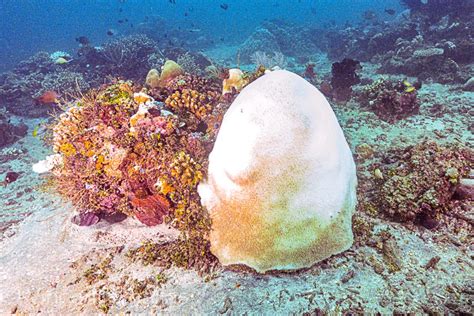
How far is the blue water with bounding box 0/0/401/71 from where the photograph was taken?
36875 mm

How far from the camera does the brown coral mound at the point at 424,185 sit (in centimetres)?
370

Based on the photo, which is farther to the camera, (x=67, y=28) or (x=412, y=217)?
(x=67, y=28)

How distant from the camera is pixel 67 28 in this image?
5481 cm

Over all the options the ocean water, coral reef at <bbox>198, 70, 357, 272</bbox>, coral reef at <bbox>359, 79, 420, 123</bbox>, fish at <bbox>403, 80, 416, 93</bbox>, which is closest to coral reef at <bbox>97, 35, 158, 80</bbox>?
the ocean water

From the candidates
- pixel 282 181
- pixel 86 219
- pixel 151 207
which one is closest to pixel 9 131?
pixel 86 219

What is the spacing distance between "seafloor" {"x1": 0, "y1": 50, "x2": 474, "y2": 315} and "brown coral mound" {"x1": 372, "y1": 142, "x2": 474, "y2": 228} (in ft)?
0.70

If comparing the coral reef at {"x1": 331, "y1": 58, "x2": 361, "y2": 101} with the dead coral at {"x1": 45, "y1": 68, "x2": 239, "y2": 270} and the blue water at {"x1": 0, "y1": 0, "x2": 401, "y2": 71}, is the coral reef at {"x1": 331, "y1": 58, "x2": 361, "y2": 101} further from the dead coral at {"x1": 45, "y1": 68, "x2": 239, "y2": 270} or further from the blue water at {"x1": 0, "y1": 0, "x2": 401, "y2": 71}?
the blue water at {"x1": 0, "y1": 0, "x2": 401, "y2": 71}

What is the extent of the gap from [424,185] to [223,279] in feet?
10.3

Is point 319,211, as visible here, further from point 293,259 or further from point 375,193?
point 375,193

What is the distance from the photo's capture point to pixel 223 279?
3207 millimetres

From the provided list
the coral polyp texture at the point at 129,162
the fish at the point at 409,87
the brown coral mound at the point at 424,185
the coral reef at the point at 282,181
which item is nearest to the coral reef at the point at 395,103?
the fish at the point at 409,87

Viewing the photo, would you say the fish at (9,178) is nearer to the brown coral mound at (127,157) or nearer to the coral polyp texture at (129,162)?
the coral polyp texture at (129,162)

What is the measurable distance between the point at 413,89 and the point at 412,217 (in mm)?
4906

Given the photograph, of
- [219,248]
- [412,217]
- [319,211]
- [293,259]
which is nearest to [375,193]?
[412,217]
